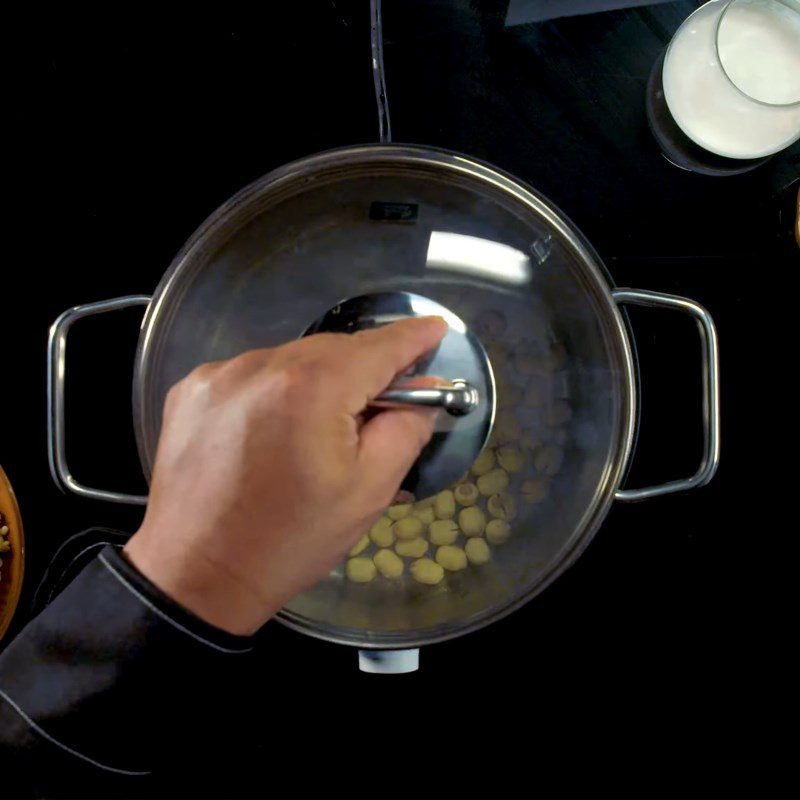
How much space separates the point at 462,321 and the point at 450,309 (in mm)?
12

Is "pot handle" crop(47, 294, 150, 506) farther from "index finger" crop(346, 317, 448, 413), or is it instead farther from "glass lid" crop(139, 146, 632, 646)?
"index finger" crop(346, 317, 448, 413)

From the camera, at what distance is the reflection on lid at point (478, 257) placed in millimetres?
481

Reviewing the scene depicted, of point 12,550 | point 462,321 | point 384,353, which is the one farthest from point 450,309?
point 12,550

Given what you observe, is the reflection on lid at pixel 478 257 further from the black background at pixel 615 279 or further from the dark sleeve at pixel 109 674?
the dark sleeve at pixel 109 674

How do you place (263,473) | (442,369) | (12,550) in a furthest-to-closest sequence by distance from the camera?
(12,550)
(442,369)
(263,473)

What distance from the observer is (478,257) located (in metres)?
0.48

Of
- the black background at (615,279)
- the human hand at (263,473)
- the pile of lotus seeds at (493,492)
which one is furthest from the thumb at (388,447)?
the black background at (615,279)

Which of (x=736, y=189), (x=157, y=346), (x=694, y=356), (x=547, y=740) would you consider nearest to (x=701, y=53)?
(x=736, y=189)

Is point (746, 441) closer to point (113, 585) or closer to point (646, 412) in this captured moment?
point (646, 412)

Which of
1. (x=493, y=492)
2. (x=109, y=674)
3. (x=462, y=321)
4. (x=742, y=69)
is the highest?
(x=742, y=69)

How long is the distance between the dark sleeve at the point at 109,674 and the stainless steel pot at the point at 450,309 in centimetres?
10

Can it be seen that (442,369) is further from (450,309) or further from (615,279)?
(615,279)

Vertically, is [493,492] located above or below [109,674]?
above

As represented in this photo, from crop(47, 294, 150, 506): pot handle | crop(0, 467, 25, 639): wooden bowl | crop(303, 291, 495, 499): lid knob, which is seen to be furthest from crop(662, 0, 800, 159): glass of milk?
crop(0, 467, 25, 639): wooden bowl
